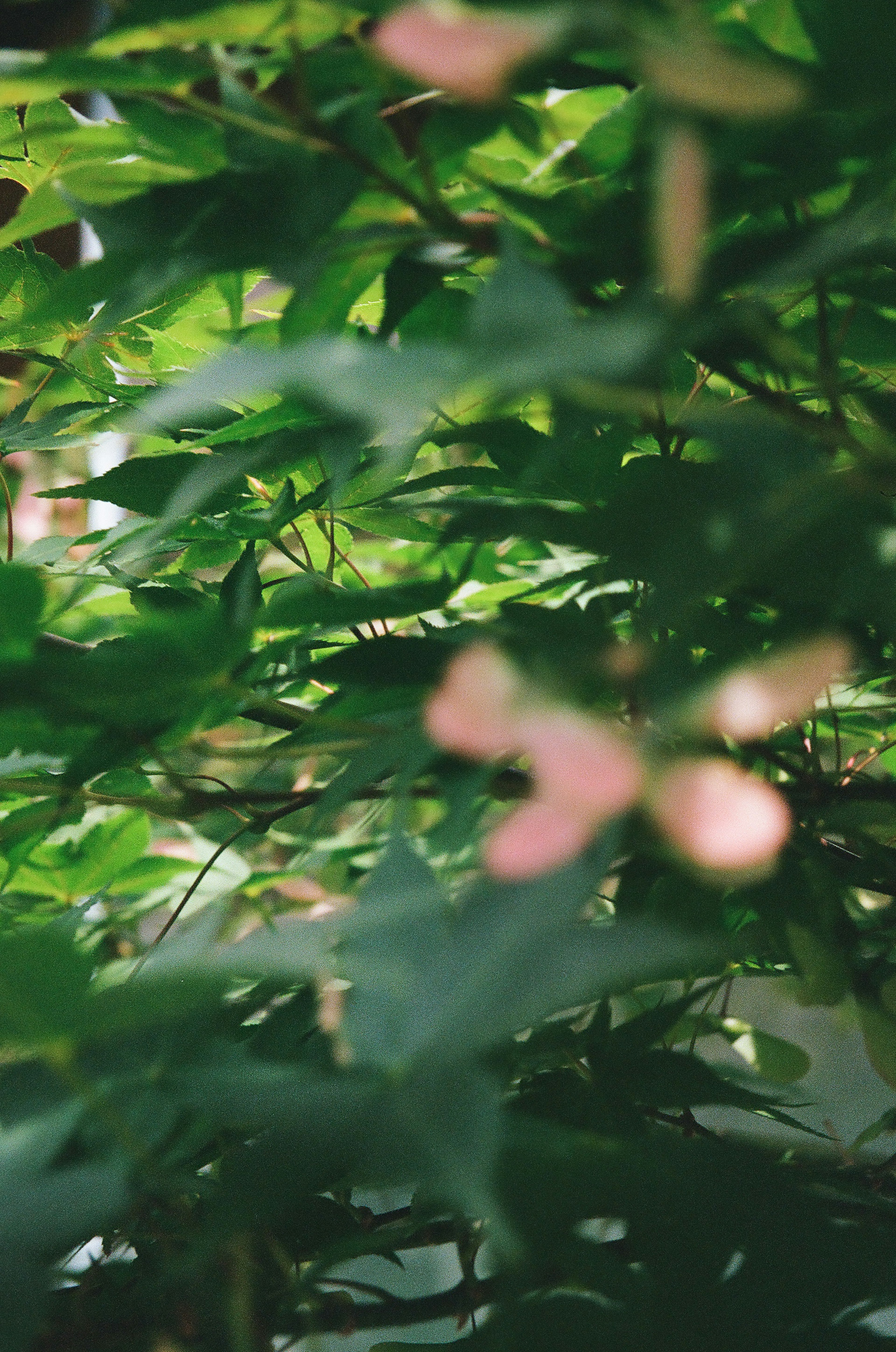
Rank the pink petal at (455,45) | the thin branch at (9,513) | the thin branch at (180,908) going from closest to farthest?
the pink petal at (455,45) < the thin branch at (180,908) < the thin branch at (9,513)

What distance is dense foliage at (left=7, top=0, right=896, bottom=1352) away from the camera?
16cm

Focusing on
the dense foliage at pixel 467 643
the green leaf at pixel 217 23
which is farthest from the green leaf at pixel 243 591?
the green leaf at pixel 217 23

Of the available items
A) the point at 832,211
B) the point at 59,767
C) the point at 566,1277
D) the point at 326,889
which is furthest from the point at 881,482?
the point at 326,889

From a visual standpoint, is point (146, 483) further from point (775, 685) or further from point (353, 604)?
point (775, 685)

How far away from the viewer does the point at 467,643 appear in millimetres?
231

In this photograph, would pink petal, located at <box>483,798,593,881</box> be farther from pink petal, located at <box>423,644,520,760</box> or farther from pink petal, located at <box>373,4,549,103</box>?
pink petal, located at <box>373,4,549,103</box>

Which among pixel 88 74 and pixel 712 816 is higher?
pixel 88 74

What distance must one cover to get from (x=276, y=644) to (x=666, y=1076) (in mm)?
139

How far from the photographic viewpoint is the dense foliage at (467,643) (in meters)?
0.16

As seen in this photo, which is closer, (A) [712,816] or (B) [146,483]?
(A) [712,816]

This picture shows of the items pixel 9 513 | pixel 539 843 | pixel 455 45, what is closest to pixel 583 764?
pixel 539 843

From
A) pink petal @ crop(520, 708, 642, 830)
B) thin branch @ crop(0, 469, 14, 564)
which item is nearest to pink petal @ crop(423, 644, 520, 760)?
pink petal @ crop(520, 708, 642, 830)

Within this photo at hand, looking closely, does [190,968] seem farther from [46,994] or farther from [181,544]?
[181,544]

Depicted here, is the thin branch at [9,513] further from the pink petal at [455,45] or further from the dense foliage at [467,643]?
the pink petal at [455,45]
